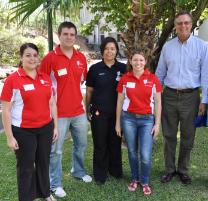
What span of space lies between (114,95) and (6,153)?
2.98 metres

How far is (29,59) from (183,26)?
1.86 metres

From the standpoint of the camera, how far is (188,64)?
14.0 feet

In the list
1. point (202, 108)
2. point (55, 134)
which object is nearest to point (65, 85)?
point (55, 134)

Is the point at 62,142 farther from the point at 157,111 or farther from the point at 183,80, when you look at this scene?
the point at 183,80

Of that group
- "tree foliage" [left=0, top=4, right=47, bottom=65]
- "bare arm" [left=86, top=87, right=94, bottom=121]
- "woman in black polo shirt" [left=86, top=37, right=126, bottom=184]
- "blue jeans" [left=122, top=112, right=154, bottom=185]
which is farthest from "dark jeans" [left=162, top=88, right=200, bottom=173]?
"tree foliage" [left=0, top=4, right=47, bottom=65]

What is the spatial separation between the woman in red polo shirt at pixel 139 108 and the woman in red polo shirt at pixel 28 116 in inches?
33.8

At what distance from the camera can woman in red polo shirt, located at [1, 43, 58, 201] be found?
11.4 ft

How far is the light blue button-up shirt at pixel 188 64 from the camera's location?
13.9 feet

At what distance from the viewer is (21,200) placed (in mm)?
3838

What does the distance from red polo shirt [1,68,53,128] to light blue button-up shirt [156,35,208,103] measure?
5.19 feet

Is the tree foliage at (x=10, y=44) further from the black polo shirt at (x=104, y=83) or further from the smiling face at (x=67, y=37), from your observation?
the smiling face at (x=67, y=37)

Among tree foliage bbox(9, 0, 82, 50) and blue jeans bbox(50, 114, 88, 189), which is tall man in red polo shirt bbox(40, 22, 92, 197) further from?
tree foliage bbox(9, 0, 82, 50)

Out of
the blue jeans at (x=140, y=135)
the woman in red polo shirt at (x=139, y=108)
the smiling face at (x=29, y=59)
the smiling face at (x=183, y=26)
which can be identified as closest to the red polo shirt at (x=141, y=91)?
the woman in red polo shirt at (x=139, y=108)

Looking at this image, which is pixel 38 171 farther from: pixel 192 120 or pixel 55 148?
pixel 192 120
